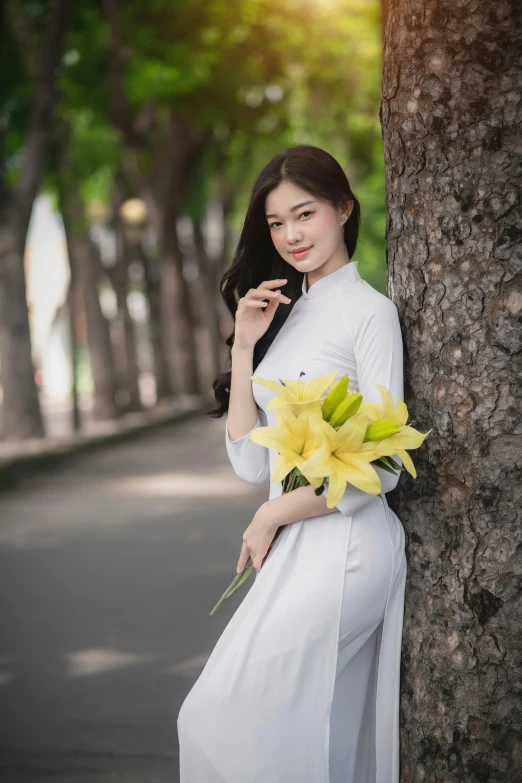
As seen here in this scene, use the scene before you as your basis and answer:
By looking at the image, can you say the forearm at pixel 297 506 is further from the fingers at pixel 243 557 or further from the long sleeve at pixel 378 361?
the fingers at pixel 243 557

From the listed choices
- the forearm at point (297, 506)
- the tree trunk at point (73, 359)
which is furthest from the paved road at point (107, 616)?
the tree trunk at point (73, 359)

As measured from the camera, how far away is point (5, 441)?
1627cm

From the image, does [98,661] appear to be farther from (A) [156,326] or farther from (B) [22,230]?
(A) [156,326]

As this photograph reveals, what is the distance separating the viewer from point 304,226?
315 cm

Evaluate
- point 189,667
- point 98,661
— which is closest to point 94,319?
point 98,661

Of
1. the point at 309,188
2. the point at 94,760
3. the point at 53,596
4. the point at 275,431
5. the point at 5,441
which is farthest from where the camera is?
the point at 5,441

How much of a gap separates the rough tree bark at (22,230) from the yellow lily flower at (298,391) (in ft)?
43.8

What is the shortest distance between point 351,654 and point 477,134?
1.37 meters

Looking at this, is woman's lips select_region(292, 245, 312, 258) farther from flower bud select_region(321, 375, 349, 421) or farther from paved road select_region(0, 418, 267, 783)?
paved road select_region(0, 418, 267, 783)

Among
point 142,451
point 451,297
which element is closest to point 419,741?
point 451,297

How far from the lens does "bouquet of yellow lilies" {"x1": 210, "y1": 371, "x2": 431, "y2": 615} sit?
8.58ft

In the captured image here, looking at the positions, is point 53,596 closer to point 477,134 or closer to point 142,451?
point 477,134

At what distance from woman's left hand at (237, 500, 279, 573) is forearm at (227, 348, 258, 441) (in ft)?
1.07

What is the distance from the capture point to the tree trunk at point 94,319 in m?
20.3
